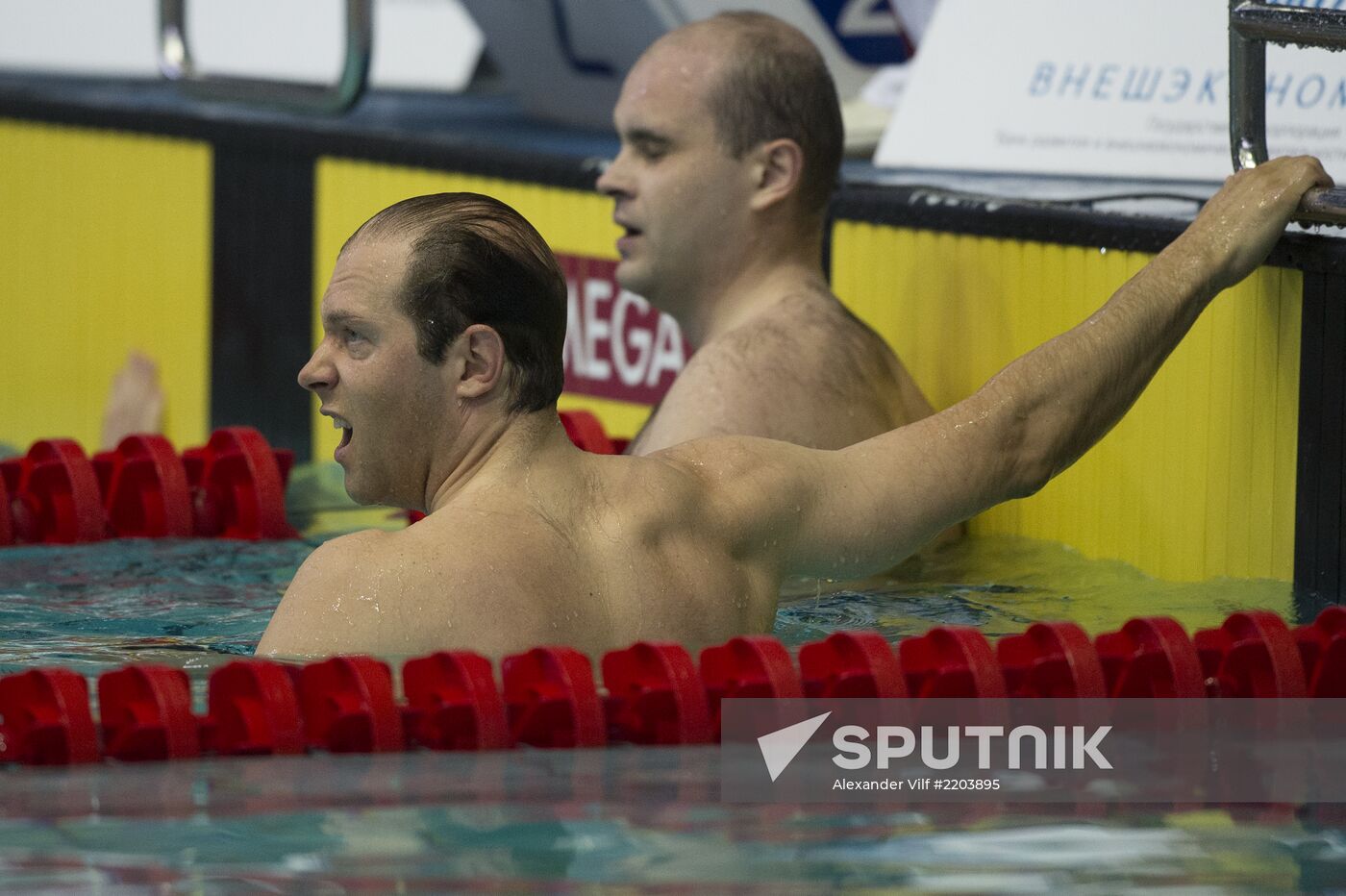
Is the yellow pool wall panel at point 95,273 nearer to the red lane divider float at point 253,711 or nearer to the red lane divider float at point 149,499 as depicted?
the red lane divider float at point 149,499

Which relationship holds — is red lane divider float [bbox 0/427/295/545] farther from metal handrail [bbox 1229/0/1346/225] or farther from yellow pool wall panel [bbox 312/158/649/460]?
metal handrail [bbox 1229/0/1346/225]

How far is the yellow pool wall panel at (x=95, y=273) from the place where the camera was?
5.86 meters

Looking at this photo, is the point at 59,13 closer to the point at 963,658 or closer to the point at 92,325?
the point at 92,325

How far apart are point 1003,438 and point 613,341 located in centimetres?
217

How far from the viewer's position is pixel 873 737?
2406 mm

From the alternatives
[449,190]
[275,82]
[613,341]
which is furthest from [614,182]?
[275,82]

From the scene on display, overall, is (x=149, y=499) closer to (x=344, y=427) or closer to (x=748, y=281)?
(x=748, y=281)

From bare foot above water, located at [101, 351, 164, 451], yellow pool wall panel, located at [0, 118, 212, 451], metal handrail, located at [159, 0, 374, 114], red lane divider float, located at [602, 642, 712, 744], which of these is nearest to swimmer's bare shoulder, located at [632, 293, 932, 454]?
red lane divider float, located at [602, 642, 712, 744]

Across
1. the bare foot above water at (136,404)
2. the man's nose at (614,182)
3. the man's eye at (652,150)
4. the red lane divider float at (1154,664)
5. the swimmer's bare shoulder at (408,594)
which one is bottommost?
the bare foot above water at (136,404)

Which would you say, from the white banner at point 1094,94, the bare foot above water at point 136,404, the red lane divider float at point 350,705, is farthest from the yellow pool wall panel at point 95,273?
the red lane divider float at point 350,705

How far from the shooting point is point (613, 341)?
4.79 m

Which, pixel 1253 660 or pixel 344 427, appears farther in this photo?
pixel 1253 660

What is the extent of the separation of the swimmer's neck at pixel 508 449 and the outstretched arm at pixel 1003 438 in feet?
0.71

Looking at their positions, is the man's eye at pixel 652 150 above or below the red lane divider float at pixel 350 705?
above
